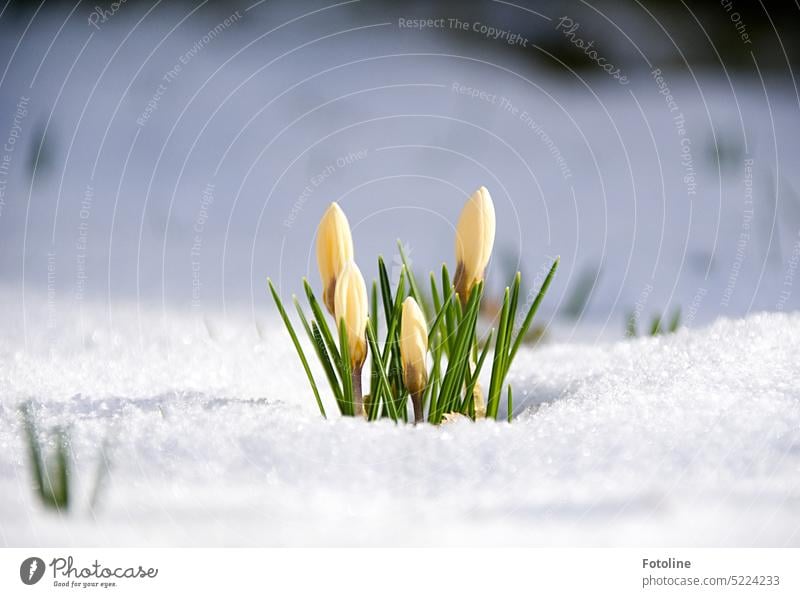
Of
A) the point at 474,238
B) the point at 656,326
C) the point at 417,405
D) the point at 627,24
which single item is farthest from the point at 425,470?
the point at 627,24

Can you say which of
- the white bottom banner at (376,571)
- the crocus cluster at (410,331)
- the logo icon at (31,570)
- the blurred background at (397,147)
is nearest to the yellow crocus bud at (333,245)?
the crocus cluster at (410,331)

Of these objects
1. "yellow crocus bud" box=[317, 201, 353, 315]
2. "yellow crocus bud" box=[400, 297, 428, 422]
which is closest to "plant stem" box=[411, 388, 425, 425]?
"yellow crocus bud" box=[400, 297, 428, 422]

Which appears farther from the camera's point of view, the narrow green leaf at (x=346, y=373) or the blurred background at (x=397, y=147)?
the blurred background at (x=397, y=147)

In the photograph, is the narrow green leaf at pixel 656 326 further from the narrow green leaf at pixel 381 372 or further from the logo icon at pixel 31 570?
the logo icon at pixel 31 570

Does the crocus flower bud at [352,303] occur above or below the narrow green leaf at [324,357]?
above

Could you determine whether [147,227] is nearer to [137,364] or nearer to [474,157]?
[137,364]

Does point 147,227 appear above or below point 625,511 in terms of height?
above

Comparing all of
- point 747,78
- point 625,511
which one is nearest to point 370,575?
point 625,511
